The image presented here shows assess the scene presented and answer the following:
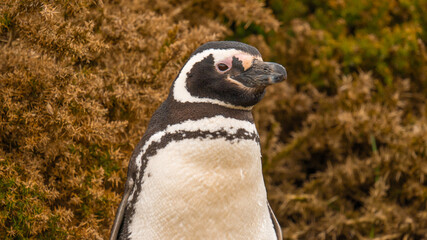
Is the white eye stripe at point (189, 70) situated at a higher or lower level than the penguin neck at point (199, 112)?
higher

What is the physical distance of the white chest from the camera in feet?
4.33

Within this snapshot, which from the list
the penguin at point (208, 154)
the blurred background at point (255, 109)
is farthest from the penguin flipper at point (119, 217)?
the blurred background at point (255, 109)

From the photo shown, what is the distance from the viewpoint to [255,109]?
321 cm

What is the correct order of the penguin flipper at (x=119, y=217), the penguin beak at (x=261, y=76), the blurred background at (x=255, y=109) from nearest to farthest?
the penguin beak at (x=261, y=76), the penguin flipper at (x=119, y=217), the blurred background at (x=255, y=109)

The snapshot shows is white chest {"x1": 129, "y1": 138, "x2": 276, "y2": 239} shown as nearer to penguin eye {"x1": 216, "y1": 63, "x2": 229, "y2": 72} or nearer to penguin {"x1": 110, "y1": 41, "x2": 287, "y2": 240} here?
penguin {"x1": 110, "y1": 41, "x2": 287, "y2": 240}

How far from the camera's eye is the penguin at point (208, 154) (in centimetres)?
132

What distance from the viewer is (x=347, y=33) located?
3.59 meters

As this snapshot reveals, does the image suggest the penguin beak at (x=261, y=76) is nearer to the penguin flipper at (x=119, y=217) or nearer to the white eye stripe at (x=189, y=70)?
the white eye stripe at (x=189, y=70)

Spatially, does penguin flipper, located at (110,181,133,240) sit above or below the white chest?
below

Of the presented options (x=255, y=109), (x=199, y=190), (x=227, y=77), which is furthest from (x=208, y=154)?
(x=255, y=109)

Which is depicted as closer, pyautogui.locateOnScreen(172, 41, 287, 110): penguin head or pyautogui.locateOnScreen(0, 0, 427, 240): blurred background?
pyautogui.locateOnScreen(172, 41, 287, 110): penguin head

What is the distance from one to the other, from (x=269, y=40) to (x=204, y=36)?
1.43 metres

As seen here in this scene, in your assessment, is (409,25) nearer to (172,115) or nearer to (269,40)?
(269,40)

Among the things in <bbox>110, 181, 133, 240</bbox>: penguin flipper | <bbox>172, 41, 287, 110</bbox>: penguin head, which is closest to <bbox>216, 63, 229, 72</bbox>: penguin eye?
<bbox>172, 41, 287, 110</bbox>: penguin head
